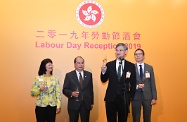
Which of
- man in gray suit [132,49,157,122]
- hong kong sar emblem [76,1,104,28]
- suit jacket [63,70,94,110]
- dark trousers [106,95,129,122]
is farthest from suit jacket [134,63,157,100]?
hong kong sar emblem [76,1,104,28]

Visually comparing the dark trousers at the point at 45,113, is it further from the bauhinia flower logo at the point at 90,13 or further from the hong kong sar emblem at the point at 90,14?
the bauhinia flower logo at the point at 90,13

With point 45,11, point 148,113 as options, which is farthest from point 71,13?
point 148,113

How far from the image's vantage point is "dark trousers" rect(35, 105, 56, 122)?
11.8 ft

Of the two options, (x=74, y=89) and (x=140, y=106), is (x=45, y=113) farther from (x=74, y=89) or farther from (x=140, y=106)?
(x=140, y=106)

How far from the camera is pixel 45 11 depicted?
4344mm

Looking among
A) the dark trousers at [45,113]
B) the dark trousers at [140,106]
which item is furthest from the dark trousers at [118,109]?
the dark trousers at [45,113]

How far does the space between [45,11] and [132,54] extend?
74.1 inches

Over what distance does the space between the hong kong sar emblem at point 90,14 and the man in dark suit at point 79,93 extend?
973 mm

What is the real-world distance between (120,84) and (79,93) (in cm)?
76

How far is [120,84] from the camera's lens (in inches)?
132

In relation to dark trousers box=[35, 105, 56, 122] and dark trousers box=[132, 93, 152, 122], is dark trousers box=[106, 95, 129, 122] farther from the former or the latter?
dark trousers box=[35, 105, 56, 122]
